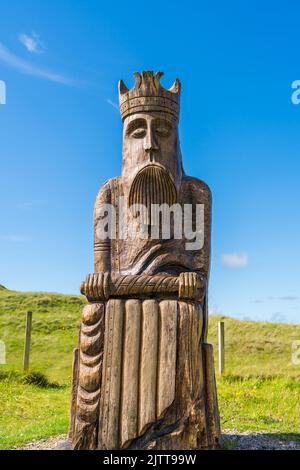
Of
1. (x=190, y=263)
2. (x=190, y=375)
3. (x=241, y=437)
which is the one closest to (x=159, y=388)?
(x=190, y=375)

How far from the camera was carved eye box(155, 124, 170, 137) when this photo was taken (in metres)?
5.82

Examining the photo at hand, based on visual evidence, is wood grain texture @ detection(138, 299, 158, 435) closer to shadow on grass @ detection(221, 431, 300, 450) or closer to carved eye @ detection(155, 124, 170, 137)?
shadow on grass @ detection(221, 431, 300, 450)

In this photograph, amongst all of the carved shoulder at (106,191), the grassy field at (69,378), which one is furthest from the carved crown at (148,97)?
the grassy field at (69,378)

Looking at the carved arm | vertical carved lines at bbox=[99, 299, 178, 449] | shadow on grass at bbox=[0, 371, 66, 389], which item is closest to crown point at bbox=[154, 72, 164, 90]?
the carved arm

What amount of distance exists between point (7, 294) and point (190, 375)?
21.3 metres

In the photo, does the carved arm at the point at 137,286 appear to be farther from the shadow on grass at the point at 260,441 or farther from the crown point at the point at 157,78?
the crown point at the point at 157,78

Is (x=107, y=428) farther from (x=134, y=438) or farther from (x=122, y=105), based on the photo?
(x=122, y=105)

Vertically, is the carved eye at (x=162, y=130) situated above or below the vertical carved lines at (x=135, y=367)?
above

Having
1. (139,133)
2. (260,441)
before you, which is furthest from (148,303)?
(260,441)

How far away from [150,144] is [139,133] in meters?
0.30

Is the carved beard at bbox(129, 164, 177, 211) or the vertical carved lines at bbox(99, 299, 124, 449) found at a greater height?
the carved beard at bbox(129, 164, 177, 211)

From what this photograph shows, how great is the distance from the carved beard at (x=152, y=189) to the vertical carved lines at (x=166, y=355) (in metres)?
1.36

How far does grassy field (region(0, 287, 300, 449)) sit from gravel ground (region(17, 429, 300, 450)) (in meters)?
0.37

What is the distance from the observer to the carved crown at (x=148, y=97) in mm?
5820
